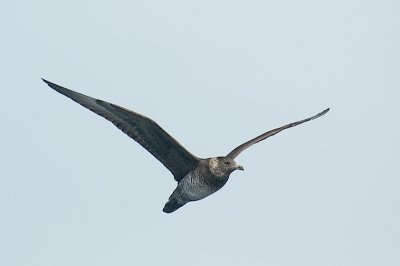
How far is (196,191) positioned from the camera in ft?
66.3

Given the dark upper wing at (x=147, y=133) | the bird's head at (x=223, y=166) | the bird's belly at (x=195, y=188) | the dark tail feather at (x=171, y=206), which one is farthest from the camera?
the dark tail feather at (x=171, y=206)

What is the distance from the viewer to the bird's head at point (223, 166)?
19.9 m

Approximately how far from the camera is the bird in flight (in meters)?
19.7

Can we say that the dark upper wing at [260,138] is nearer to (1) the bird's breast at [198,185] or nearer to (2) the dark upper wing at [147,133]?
(1) the bird's breast at [198,185]

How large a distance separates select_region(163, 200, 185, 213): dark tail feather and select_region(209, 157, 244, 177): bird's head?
123 centimetres

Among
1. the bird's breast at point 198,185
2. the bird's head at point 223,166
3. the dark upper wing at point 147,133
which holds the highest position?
the dark upper wing at point 147,133

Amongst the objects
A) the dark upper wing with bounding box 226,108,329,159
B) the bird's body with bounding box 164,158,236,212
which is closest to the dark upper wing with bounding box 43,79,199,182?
the bird's body with bounding box 164,158,236,212

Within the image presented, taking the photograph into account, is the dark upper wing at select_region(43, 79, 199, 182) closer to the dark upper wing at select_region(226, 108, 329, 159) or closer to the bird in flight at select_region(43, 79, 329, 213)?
the bird in flight at select_region(43, 79, 329, 213)

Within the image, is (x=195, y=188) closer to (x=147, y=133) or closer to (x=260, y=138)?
(x=147, y=133)

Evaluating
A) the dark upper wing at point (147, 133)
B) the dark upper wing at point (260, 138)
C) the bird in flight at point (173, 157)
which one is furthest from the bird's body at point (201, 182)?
the dark upper wing at point (260, 138)

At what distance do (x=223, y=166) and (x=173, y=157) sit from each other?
1071 mm

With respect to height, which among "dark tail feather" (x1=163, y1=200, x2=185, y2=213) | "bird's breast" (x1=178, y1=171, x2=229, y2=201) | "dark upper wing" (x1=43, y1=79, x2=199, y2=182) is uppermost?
"dark upper wing" (x1=43, y1=79, x2=199, y2=182)

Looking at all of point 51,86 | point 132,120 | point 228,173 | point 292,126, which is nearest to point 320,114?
point 292,126

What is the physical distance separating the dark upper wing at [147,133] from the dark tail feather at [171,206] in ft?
1.63
